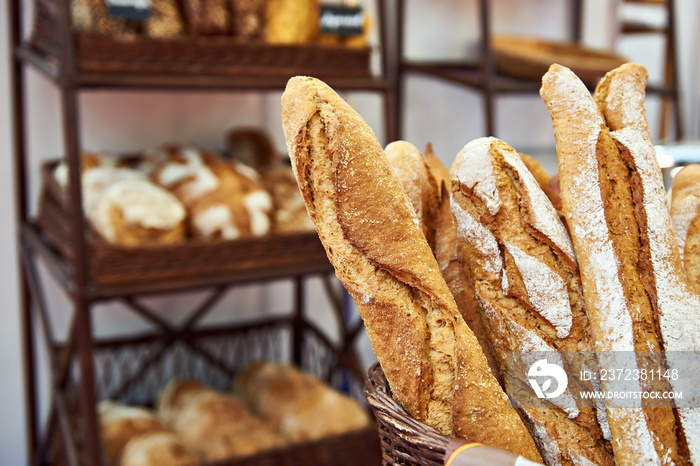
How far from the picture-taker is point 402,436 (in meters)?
0.55

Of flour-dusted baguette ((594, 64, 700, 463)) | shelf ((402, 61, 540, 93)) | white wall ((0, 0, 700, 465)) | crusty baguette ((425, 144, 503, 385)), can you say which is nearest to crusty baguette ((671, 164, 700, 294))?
flour-dusted baguette ((594, 64, 700, 463))

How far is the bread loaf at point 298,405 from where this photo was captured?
159cm

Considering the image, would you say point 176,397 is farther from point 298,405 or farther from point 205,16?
point 205,16

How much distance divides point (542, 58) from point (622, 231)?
4.33ft

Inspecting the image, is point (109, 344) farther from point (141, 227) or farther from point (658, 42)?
point (658, 42)

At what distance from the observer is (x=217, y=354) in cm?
201

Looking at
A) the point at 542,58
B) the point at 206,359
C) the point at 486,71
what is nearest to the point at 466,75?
the point at 486,71

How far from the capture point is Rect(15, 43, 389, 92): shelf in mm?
1257

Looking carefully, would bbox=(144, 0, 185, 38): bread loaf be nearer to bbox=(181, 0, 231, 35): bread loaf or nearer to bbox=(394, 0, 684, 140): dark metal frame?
bbox=(181, 0, 231, 35): bread loaf

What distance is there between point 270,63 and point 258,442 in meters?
0.89

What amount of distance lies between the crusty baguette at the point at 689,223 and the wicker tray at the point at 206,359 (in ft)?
3.97

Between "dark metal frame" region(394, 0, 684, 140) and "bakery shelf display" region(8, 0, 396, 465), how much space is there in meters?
0.34

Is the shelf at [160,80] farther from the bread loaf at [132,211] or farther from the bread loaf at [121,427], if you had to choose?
the bread loaf at [121,427]

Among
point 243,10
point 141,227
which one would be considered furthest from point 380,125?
point 141,227
